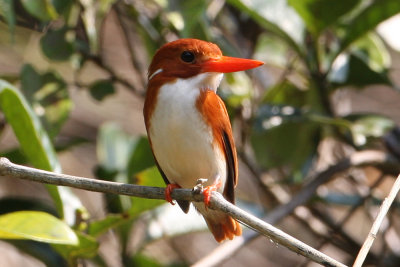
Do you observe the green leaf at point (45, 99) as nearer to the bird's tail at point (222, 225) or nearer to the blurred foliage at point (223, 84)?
the blurred foliage at point (223, 84)

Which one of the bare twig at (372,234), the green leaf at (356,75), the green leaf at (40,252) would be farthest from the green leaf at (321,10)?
the green leaf at (40,252)

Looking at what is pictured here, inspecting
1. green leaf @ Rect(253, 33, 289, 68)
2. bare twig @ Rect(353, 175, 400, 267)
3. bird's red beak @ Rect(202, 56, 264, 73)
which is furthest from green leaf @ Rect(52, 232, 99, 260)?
green leaf @ Rect(253, 33, 289, 68)

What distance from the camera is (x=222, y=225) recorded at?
2.51 m

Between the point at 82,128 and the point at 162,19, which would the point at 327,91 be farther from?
the point at 82,128

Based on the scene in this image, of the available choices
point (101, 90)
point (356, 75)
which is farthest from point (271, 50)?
point (101, 90)

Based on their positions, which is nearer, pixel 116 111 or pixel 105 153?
pixel 105 153

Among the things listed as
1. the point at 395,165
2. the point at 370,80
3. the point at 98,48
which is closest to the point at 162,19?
the point at 98,48

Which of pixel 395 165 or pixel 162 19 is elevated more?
pixel 162 19

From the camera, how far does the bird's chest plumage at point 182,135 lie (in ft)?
7.25

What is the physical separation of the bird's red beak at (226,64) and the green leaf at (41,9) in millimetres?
638

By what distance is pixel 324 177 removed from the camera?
2.76 m

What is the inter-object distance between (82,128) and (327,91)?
2.35 meters

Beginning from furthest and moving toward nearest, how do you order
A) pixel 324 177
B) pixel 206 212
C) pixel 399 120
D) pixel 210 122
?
pixel 399 120
pixel 324 177
pixel 206 212
pixel 210 122

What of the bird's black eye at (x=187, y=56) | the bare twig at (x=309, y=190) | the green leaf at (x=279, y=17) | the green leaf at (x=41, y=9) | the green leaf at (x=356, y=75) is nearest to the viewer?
the bird's black eye at (x=187, y=56)
